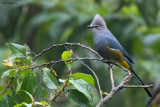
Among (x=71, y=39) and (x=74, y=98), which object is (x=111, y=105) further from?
(x=74, y=98)

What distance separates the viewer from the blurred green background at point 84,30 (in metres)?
5.50

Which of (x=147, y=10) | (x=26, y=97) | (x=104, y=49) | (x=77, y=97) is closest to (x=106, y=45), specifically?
(x=104, y=49)

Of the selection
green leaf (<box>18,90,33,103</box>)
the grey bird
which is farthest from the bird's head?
green leaf (<box>18,90,33,103</box>)

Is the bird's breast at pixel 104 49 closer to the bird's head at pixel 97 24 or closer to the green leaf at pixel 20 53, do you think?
the bird's head at pixel 97 24

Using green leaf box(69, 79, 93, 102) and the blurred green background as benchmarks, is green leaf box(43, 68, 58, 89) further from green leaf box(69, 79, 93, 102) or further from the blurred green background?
the blurred green background

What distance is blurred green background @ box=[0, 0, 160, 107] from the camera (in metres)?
5.50

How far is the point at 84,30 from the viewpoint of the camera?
219 inches

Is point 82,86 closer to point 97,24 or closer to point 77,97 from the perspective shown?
point 77,97

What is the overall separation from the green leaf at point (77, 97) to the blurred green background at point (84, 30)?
253 centimetres

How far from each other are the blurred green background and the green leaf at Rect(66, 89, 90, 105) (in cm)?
253

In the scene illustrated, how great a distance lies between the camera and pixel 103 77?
18.4 feet

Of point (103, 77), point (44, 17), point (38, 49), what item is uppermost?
point (44, 17)

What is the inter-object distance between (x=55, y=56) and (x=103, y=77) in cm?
81

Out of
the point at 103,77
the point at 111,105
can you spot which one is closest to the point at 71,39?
the point at 103,77
